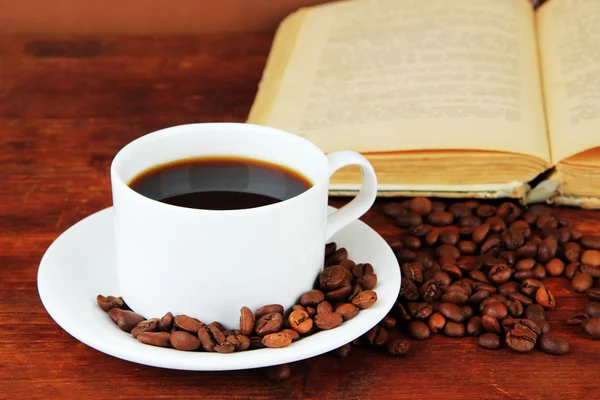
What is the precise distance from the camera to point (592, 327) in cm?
83

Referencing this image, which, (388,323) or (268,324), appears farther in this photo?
(388,323)

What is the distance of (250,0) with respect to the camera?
68.6 inches

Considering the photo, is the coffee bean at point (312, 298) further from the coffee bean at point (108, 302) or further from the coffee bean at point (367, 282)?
the coffee bean at point (108, 302)

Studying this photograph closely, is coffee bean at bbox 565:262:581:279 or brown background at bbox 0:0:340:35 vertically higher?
brown background at bbox 0:0:340:35

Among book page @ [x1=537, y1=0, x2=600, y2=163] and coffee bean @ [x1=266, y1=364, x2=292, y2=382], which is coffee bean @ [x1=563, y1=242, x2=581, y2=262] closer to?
book page @ [x1=537, y1=0, x2=600, y2=163]

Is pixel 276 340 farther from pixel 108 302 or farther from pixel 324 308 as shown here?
pixel 108 302

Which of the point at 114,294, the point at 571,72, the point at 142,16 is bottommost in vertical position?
the point at 114,294

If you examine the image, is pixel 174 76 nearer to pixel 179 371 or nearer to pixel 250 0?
pixel 250 0

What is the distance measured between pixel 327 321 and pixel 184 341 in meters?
0.13

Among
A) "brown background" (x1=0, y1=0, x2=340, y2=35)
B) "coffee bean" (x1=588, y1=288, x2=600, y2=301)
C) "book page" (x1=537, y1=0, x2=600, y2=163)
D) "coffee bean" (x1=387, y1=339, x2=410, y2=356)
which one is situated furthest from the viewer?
"brown background" (x1=0, y1=0, x2=340, y2=35)

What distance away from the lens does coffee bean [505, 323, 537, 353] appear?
0.79 metres

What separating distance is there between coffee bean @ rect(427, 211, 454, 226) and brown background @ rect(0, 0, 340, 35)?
83 centimetres

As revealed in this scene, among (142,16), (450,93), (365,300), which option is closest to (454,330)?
(365,300)

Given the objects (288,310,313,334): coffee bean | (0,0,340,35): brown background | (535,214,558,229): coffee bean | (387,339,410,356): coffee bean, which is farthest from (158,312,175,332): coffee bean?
(0,0,340,35): brown background
